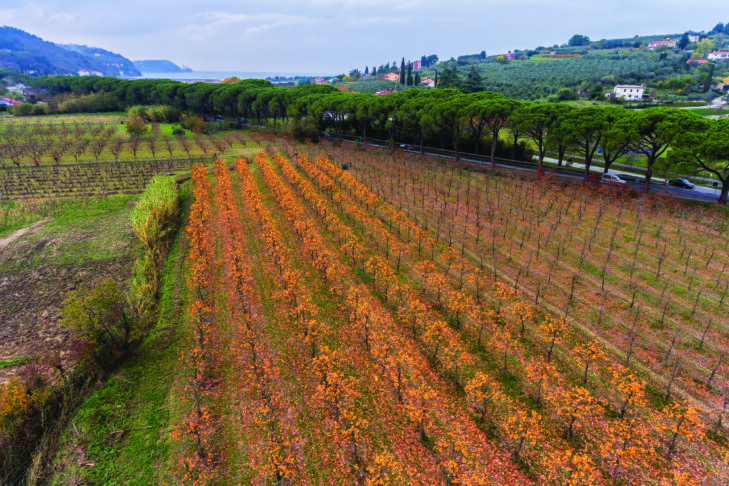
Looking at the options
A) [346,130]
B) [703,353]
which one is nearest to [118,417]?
[703,353]

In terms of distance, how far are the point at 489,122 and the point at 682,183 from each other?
25.1 m

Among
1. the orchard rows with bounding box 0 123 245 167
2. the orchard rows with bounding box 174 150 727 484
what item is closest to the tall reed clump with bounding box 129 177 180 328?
the orchard rows with bounding box 174 150 727 484

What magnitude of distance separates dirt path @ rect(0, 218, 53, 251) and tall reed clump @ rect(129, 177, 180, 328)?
10.6m

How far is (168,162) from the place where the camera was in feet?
194

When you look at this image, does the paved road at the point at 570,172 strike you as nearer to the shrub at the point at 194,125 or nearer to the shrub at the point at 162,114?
the shrub at the point at 194,125

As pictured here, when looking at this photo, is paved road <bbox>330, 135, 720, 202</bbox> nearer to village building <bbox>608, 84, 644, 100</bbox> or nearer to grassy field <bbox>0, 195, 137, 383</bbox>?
grassy field <bbox>0, 195, 137, 383</bbox>

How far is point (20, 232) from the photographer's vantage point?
111 ft

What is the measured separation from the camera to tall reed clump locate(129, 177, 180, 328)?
22.1 meters

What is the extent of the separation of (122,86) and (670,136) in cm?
15489

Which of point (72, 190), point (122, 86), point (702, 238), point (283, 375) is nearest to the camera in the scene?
point (283, 375)

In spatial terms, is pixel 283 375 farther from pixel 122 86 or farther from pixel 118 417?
pixel 122 86

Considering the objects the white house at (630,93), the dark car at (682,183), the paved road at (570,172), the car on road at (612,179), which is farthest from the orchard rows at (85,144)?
the white house at (630,93)

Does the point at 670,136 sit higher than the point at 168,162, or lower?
higher

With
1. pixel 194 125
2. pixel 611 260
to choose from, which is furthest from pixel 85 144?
pixel 611 260
